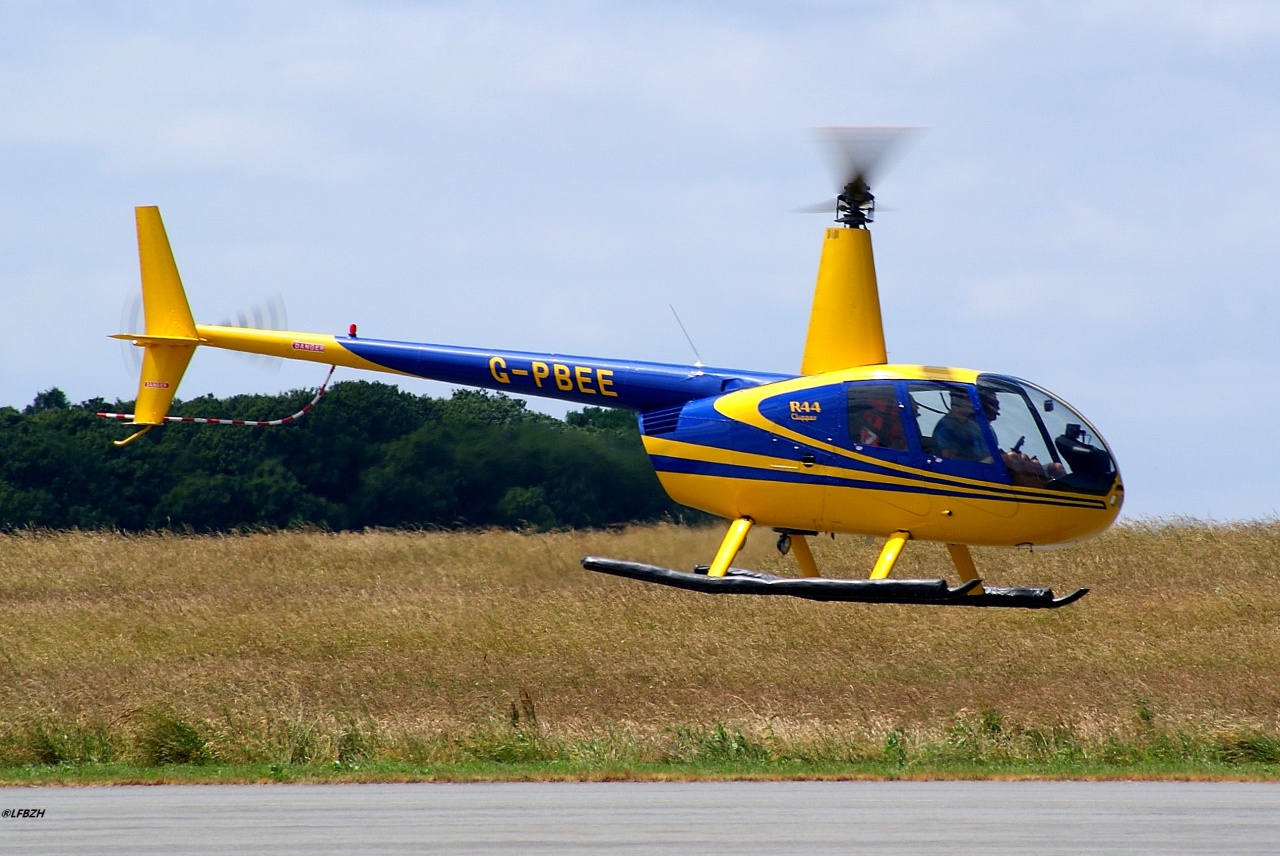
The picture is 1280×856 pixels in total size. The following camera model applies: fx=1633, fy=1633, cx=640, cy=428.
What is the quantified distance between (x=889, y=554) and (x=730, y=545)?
65.9 inches

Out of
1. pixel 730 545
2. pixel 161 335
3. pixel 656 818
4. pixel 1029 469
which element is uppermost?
pixel 161 335

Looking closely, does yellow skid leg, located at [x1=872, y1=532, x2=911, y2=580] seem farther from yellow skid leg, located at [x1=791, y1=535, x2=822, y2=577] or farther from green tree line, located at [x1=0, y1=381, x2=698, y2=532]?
green tree line, located at [x1=0, y1=381, x2=698, y2=532]

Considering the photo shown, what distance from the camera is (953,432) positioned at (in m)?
15.6

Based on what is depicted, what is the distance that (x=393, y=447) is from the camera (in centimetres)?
2853

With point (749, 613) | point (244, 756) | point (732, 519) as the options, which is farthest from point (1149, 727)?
point (244, 756)

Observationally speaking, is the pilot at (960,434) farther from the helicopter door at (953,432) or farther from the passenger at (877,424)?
the passenger at (877,424)

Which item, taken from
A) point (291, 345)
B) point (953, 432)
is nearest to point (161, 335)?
point (291, 345)

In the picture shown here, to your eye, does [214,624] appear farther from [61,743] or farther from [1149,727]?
[1149,727]

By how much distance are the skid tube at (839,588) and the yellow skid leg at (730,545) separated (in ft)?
0.37

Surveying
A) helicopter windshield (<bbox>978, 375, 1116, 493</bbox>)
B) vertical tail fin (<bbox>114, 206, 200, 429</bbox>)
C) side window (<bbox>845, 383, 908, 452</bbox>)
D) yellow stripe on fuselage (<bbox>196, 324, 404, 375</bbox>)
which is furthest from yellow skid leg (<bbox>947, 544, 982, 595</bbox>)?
vertical tail fin (<bbox>114, 206, 200, 429</bbox>)

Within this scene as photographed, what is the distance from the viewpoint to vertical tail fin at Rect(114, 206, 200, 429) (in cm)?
1992

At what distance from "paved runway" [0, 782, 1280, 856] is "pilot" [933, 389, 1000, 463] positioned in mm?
3152

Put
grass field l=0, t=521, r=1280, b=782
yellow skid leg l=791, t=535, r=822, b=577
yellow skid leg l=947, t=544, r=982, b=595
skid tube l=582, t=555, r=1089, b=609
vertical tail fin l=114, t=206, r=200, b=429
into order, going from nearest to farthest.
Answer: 1. skid tube l=582, t=555, r=1089, b=609
2. yellow skid leg l=947, t=544, r=982, b=595
3. yellow skid leg l=791, t=535, r=822, b=577
4. grass field l=0, t=521, r=1280, b=782
5. vertical tail fin l=114, t=206, r=200, b=429

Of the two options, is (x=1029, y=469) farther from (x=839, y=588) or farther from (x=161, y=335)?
(x=161, y=335)
